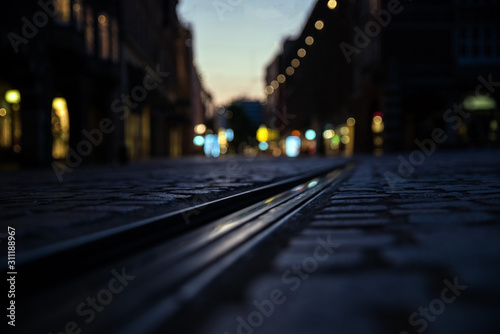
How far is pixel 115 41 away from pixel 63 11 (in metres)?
5.77

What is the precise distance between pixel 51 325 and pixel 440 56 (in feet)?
113

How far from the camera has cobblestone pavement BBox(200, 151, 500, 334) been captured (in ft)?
5.80

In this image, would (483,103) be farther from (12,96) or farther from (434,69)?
(12,96)

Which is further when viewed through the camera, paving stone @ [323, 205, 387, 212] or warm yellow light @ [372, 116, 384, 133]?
warm yellow light @ [372, 116, 384, 133]

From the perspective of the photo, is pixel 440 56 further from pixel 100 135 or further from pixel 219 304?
pixel 219 304

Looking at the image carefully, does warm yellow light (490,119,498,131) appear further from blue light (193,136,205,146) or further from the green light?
blue light (193,136,205,146)

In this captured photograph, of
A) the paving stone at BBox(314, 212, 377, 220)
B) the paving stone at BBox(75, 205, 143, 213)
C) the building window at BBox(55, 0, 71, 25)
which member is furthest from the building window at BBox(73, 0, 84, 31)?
the paving stone at BBox(314, 212, 377, 220)

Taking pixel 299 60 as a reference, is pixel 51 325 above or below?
below

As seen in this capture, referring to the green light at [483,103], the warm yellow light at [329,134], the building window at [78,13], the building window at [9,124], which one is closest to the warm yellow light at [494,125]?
the green light at [483,103]

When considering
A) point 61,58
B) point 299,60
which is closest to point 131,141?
point 61,58

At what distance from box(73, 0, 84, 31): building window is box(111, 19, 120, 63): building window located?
3760mm

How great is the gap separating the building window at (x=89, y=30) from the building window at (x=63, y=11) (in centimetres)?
173

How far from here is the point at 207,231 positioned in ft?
12.1

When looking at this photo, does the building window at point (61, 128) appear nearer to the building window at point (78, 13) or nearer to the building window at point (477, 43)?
the building window at point (78, 13)
